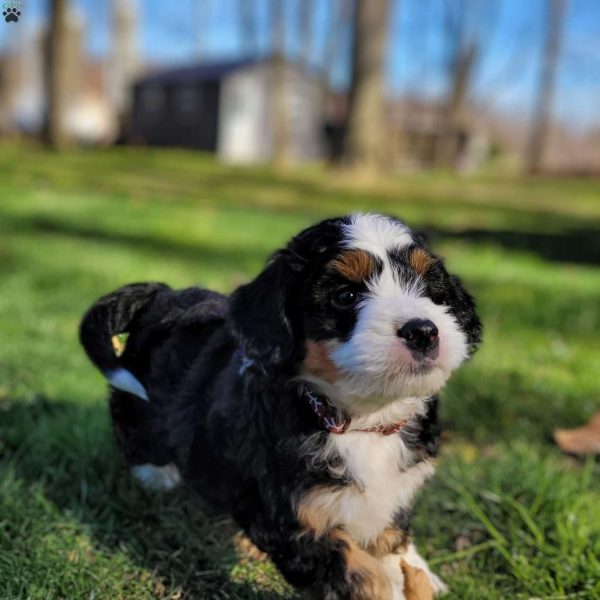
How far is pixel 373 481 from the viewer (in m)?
2.35

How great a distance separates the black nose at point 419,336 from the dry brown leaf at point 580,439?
6.93ft

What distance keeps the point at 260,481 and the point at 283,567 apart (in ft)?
0.82

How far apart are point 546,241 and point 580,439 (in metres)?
6.89

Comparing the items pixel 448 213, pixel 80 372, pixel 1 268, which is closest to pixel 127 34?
pixel 448 213

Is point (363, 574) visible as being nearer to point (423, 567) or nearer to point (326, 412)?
point (326, 412)

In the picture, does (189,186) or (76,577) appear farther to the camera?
(189,186)

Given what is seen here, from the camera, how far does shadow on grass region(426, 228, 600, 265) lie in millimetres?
9570

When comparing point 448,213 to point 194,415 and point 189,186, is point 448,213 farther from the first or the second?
point 194,415

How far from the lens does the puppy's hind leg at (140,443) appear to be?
305 centimetres

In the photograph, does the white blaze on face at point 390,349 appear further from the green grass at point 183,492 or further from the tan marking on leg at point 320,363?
the green grass at point 183,492

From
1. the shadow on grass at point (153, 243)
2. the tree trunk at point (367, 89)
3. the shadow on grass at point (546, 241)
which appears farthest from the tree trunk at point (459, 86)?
the shadow on grass at point (153, 243)

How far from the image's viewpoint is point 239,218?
1122 centimetres

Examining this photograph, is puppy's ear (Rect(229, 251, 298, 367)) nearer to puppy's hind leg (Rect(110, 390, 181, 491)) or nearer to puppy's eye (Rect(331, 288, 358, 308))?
puppy's eye (Rect(331, 288, 358, 308))

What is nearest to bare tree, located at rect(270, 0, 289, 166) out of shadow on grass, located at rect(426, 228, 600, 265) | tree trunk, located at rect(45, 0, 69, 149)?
tree trunk, located at rect(45, 0, 69, 149)
